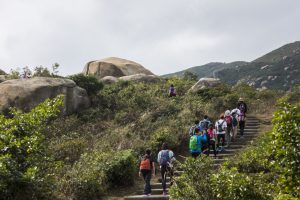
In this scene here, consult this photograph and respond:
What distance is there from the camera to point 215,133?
651 inches

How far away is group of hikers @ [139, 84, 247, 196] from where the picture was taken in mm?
12852

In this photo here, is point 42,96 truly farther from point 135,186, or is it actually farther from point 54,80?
point 135,186

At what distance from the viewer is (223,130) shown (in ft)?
54.5

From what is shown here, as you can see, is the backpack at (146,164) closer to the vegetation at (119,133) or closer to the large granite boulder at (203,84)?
the vegetation at (119,133)

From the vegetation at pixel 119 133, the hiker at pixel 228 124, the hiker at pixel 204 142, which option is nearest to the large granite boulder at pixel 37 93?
the vegetation at pixel 119 133

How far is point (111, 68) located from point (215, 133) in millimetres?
20922

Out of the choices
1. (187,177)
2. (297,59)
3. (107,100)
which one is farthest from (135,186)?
(297,59)

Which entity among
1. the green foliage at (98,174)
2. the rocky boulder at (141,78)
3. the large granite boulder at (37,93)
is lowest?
the green foliage at (98,174)

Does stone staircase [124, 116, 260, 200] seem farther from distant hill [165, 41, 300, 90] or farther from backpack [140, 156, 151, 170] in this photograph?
distant hill [165, 41, 300, 90]

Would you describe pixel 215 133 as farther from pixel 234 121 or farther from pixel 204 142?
pixel 234 121

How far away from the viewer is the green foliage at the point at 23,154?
10428mm

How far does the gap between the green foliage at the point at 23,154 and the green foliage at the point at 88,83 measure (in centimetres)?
1560

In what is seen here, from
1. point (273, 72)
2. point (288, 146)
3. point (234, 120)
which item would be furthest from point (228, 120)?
point (273, 72)

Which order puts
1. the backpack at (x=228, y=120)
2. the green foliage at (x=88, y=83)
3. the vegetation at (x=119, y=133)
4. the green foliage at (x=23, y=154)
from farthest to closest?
the green foliage at (x=88, y=83) < the backpack at (x=228, y=120) < the vegetation at (x=119, y=133) < the green foliage at (x=23, y=154)
